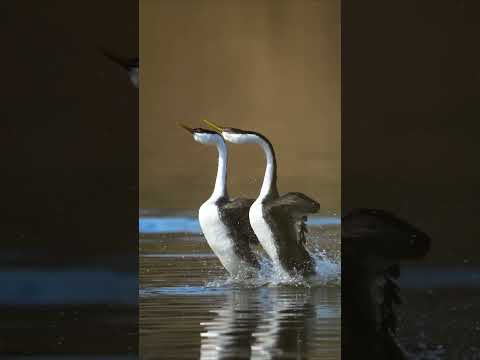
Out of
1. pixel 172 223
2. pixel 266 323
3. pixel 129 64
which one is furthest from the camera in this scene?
pixel 172 223

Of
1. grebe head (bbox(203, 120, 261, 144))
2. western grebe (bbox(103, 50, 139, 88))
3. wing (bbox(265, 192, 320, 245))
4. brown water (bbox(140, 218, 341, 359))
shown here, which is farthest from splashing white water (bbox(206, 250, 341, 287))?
western grebe (bbox(103, 50, 139, 88))

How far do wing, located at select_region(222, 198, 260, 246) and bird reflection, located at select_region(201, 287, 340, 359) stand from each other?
201mm

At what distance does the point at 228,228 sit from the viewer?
150 inches

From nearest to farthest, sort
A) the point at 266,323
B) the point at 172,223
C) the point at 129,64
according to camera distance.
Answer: the point at 129,64
the point at 266,323
the point at 172,223

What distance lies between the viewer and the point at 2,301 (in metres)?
3.47

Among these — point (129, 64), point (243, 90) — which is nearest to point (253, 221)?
point (243, 90)

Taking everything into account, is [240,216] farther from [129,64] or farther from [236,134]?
[129,64]

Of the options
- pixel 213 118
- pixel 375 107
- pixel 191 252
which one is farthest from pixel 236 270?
pixel 375 107

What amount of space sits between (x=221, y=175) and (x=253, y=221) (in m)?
0.20

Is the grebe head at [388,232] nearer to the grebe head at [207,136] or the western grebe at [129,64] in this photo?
the grebe head at [207,136]

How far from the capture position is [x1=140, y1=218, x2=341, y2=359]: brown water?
3508 millimetres

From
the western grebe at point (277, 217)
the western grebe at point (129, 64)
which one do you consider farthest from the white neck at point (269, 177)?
the western grebe at point (129, 64)

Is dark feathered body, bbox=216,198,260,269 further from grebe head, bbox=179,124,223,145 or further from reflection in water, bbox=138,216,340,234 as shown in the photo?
grebe head, bbox=179,124,223,145

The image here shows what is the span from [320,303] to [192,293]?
18.1 inches
